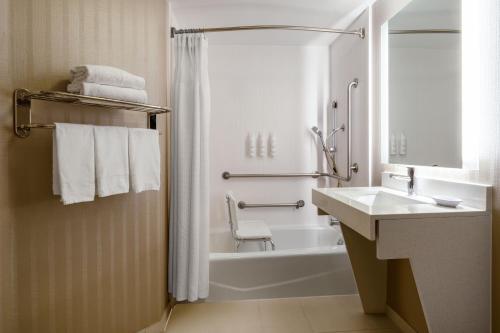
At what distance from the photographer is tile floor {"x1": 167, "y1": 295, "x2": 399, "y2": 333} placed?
1973 millimetres

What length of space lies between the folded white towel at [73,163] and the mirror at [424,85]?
174 cm

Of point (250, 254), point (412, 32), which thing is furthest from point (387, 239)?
point (412, 32)

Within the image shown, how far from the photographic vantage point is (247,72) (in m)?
3.12

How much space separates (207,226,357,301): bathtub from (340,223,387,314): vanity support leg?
27cm

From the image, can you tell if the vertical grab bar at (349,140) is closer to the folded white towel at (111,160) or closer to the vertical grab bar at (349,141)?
the vertical grab bar at (349,141)

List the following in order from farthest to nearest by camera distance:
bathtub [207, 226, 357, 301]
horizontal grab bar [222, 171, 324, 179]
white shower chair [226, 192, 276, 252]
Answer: horizontal grab bar [222, 171, 324, 179] < white shower chair [226, 192, 276, 252] < bathtub [207, 226, 357, 301]

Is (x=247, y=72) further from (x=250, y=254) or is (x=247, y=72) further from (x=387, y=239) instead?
(x=387, y=239)

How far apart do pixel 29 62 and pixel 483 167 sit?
6.42ft

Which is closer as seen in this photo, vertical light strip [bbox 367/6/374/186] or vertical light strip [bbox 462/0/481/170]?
vertical light strip [bbox 462/0/481/170]

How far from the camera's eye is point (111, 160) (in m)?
1.45

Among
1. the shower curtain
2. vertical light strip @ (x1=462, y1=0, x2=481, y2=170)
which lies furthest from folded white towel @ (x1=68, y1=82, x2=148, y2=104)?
vertical light strip @ (x1=462, y1=0, x2=481, y2=170)

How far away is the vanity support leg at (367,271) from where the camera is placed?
2068mm

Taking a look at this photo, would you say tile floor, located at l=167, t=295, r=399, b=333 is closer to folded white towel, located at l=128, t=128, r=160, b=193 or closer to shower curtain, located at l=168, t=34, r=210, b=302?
shower curtain, located at l=168, t=34, r=210, b=302

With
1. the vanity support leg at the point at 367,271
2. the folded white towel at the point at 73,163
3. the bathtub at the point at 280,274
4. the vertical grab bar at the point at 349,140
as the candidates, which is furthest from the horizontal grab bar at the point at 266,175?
the folded white towel at the point at 73,163
